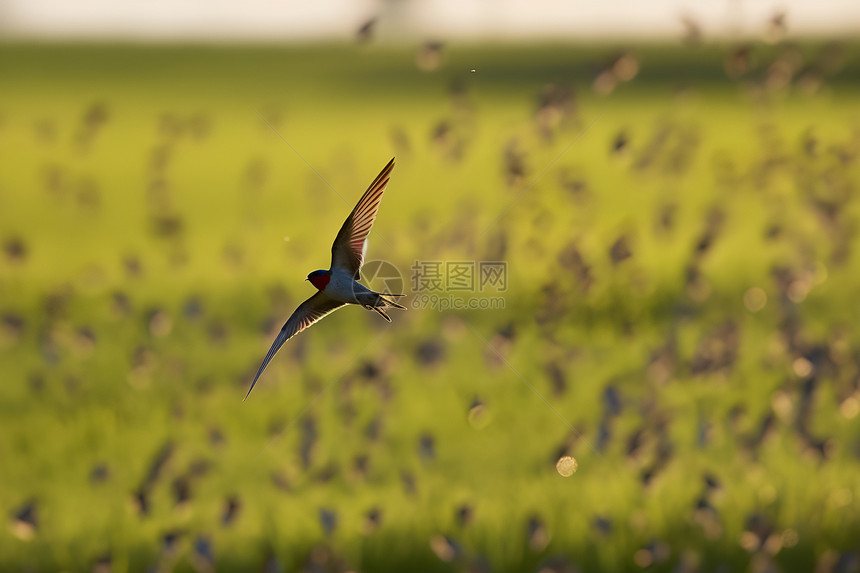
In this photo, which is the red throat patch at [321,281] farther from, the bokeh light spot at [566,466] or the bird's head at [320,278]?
the bokeh light spot at [566,466]

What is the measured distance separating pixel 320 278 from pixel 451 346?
265cm

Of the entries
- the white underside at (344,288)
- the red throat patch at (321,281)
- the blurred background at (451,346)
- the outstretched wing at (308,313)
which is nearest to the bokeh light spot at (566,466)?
the blurred background at (451,346)

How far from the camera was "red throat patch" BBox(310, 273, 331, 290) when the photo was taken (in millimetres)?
2521

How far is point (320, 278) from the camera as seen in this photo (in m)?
A: 2.52

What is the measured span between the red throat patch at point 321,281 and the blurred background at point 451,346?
2.16ft

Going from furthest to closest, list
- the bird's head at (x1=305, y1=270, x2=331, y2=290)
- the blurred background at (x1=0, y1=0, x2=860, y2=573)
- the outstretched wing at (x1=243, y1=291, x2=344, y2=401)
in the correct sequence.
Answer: the blurred background at (x1=0, y1=0, x2=860, y2=573), the outstretched wing at (x1=243, y1=291, x2=344, y2=401), the bird's head at (x1=305, y1=270, x2=331, y2=290)

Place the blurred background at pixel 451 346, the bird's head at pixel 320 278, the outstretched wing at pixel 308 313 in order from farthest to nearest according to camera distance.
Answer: the blurred background at pixel 451 346
the outstretched wing at pixel 308 313
the bird's head at pixel 320 278

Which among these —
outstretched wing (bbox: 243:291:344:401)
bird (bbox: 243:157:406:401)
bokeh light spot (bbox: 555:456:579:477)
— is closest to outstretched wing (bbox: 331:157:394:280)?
bird (bbox: 243:157:406:401)

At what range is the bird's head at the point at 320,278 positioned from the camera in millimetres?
2520

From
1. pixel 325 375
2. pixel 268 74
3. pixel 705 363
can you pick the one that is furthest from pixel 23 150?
pixel 705 363

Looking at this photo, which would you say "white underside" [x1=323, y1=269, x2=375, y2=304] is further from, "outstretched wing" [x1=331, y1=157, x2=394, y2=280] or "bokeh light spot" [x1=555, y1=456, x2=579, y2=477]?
"bokeh light spot" [x1=555, y1=456, x2=579, y2=477]

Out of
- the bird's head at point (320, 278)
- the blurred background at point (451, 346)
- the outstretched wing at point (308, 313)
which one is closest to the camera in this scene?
the bird's head at point (320, 278)

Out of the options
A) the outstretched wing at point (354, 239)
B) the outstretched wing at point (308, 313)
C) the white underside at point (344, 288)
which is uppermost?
the outstretched wing at point (354, 239)

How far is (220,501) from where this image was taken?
4.09 meters
